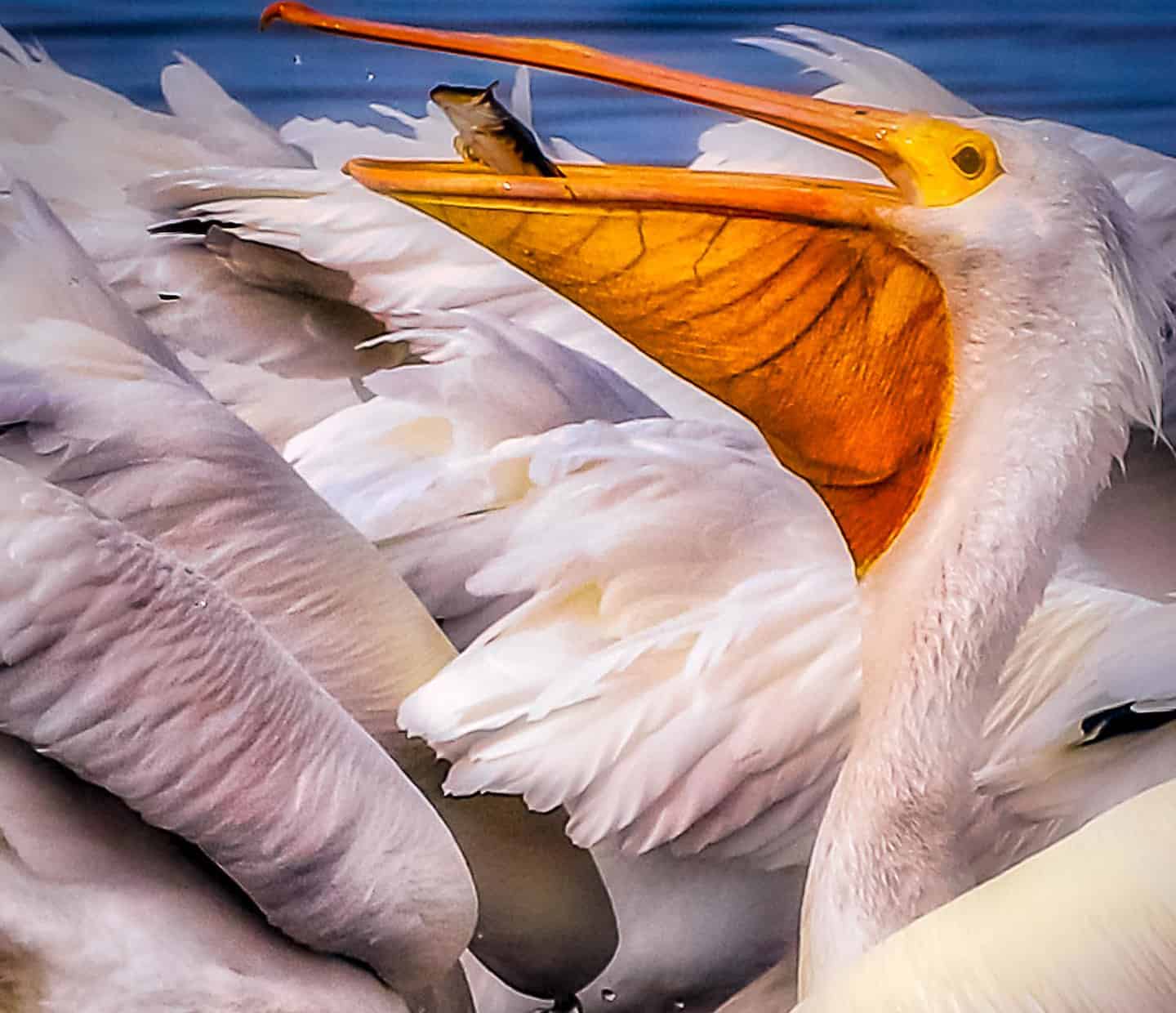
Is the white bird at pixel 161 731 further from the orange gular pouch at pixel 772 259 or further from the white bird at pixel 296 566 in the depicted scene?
the orange gular pouch at pixel 772 259

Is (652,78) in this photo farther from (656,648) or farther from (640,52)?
(656,648)

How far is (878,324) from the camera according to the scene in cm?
96

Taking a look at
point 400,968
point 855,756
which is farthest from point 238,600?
point 855,756

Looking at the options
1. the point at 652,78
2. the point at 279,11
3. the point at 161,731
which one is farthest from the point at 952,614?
the point at 279,11

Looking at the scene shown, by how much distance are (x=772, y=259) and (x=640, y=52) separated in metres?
0.21

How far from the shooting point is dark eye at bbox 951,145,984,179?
94 cm

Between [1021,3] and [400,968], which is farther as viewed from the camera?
[1021,3]

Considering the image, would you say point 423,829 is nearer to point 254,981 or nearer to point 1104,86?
point 254,981

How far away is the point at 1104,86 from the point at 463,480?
24.2 inches

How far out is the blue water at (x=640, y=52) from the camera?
37.9 inches

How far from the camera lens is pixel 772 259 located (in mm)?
940

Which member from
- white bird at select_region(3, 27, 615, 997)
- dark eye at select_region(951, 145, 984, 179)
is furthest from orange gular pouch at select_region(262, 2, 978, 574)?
white bird at select_region(3, 27, 615, 997)

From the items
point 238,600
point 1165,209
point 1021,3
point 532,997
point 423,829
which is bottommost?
point 532,997

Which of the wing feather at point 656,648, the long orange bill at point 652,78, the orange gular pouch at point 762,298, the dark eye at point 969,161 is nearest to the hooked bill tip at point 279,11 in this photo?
the long orange bill at point 652,78
